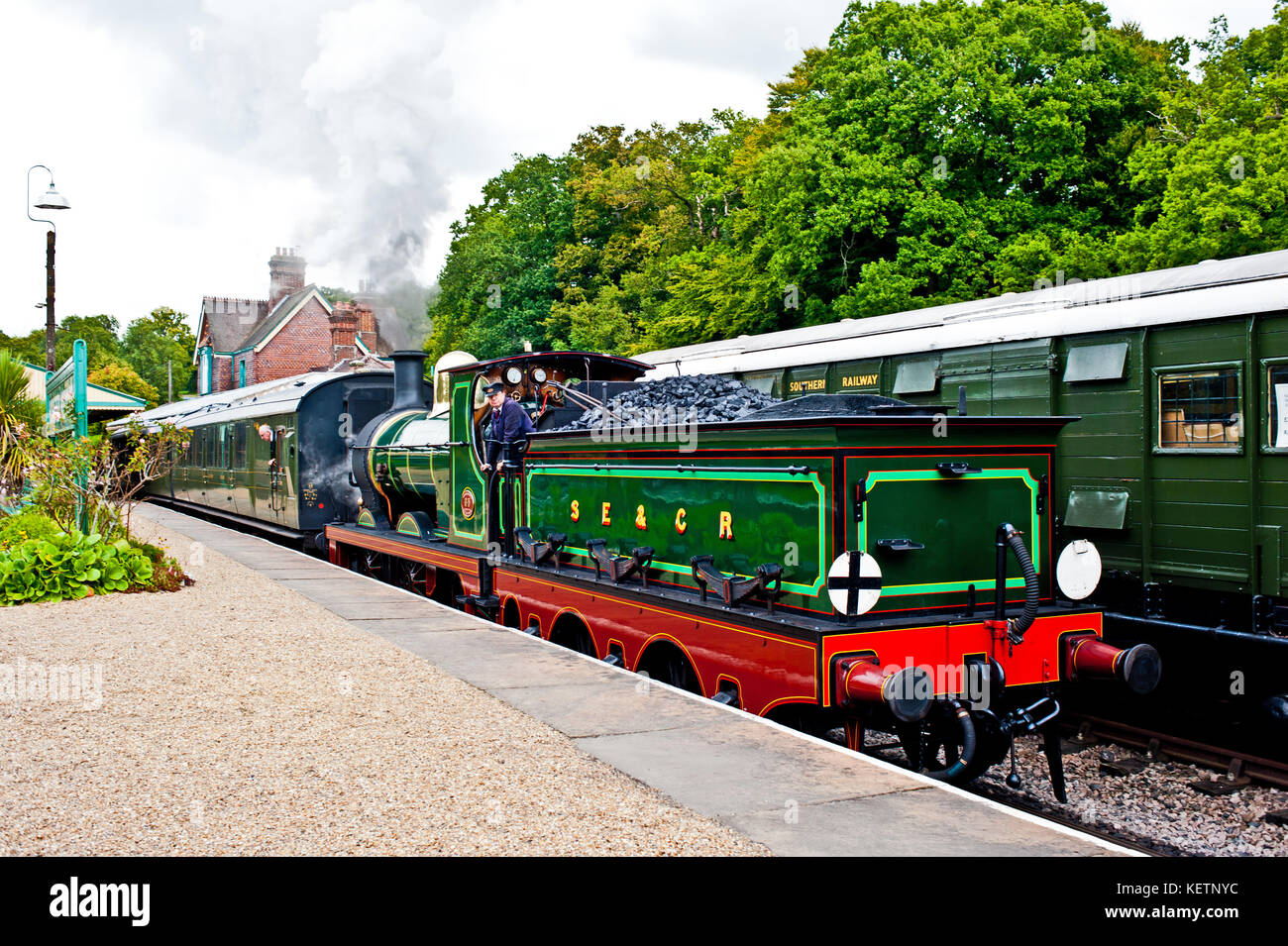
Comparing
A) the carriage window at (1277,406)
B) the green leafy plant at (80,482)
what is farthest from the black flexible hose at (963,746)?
the green leafy plant at (80,482)

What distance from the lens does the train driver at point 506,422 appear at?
32.4 ft

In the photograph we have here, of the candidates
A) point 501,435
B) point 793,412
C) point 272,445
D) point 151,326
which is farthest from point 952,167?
point 151,326

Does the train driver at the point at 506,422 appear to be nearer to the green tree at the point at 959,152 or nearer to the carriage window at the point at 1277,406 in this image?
the carriage window at the point at 1277,406

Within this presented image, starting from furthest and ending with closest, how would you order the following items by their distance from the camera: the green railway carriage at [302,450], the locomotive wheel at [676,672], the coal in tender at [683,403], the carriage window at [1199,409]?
the green railway carriage at [302,450] < the carriage window at [1199,409] < the coal in tender at [683,403] < the locomotive wheel at [676,672]

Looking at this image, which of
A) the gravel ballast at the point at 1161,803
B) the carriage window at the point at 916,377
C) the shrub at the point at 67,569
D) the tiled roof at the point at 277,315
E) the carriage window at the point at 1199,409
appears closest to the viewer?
the gravel ballast at the point at 1161,803

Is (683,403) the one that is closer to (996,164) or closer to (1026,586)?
(1026,586)

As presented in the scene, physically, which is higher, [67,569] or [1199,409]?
[1199,409]

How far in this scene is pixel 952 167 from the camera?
84.2 feet

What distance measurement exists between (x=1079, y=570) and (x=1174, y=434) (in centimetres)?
289

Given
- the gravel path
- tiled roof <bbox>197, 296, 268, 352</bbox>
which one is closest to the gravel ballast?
the gravel path

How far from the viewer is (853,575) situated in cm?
570

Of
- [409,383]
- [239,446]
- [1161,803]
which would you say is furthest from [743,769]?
[239,446]

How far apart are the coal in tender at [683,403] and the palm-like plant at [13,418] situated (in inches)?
414
